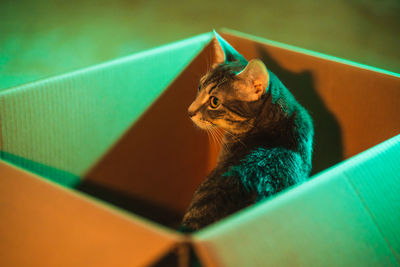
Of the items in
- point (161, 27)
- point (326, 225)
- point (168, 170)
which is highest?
point (326, 225)

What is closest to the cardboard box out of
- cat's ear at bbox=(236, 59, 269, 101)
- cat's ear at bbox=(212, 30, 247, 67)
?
cat's ear at bbox=(212, 30, 247, 67)

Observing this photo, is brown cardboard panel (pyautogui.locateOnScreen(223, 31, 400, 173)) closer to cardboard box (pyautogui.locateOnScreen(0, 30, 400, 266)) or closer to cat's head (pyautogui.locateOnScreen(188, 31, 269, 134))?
cardboard box (pyautogui.locateOnScreen(0, 30, 400, 266))

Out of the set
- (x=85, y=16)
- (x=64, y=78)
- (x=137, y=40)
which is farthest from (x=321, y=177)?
(x=85, y=16)

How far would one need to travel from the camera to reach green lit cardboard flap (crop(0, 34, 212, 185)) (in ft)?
2.47

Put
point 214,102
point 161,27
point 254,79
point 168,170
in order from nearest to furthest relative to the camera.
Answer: point 254,79 < point 214,102 < point 168,170 < point 161,27

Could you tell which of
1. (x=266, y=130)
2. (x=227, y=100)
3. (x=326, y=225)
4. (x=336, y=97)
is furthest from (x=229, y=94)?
(x=326, y=225)

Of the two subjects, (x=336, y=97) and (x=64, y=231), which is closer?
(x=64, y=231)

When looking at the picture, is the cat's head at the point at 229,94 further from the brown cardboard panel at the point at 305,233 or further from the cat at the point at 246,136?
the brown cardboard panel at the point at 305,233

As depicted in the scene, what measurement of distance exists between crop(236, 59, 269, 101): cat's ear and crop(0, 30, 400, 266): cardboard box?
256mm

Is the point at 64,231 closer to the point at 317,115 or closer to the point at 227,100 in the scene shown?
the point at 227,100

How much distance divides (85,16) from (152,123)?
5.32 feet

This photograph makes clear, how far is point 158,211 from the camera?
3.85 feet

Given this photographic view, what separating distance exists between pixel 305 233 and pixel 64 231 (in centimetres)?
27

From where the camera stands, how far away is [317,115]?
41.8 inches
